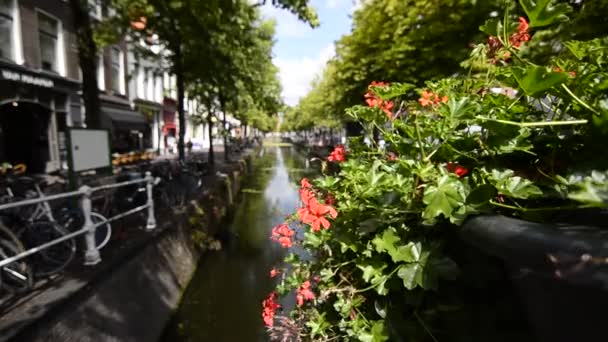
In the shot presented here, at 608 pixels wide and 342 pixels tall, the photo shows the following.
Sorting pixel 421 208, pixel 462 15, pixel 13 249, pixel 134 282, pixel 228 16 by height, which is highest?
pixel 462 15

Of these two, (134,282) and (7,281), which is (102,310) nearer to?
(134,282)

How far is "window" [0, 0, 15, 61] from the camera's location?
41.2 ft

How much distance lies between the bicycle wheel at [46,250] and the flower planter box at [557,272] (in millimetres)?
4622

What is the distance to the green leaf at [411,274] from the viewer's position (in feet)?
3.25

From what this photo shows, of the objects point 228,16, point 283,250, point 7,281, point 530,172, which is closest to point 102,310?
point 7,281

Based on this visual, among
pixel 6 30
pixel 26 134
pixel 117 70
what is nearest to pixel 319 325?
pixel 6 30

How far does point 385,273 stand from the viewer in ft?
3.86

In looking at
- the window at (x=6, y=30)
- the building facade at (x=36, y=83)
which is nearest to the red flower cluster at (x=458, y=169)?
the building facade at (x=36, y=83)

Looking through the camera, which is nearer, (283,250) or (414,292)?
(414,292)

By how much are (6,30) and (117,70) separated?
7786 mm

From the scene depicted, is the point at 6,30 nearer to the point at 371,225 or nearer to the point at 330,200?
the point at 330,200

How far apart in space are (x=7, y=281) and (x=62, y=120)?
1430 cm

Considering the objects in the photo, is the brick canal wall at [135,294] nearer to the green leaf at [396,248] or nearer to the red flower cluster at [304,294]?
the red flower cluster at [304,294]

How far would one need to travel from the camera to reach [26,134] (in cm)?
1423
